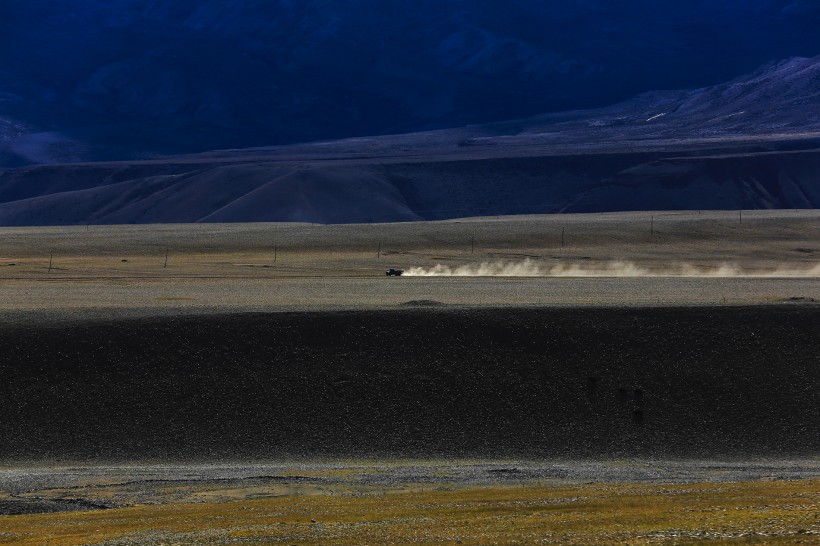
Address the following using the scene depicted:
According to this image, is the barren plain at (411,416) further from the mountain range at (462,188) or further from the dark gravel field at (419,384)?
the mountain range at (462,188)

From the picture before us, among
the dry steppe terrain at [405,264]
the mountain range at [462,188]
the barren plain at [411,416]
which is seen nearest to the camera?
the barren plain at [411,416]

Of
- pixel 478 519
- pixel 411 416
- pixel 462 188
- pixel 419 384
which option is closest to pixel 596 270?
pixel 419 384

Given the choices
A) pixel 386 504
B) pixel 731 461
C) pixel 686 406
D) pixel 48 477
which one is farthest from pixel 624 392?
pixel 48 477

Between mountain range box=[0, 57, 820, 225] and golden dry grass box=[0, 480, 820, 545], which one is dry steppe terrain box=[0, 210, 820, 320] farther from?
mountain range box=[0, 57, 820, 225]

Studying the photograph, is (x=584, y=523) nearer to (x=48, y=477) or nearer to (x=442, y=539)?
(x=442, y=539)

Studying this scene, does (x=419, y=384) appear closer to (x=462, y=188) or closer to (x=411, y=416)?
(x=411, y=416)

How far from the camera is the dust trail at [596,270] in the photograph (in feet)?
202

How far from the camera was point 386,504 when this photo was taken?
21.7 metres

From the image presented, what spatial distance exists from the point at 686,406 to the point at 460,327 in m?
7.43

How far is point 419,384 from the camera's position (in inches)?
1337

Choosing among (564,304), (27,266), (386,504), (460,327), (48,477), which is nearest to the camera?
(386,504)

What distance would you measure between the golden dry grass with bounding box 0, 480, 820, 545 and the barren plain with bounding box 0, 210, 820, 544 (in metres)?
0.08

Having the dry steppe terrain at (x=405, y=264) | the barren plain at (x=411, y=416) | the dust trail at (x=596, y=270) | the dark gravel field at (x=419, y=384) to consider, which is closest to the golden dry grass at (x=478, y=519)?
the barren plain at (x=411, y=416)

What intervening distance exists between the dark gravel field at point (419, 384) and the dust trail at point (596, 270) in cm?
2300
